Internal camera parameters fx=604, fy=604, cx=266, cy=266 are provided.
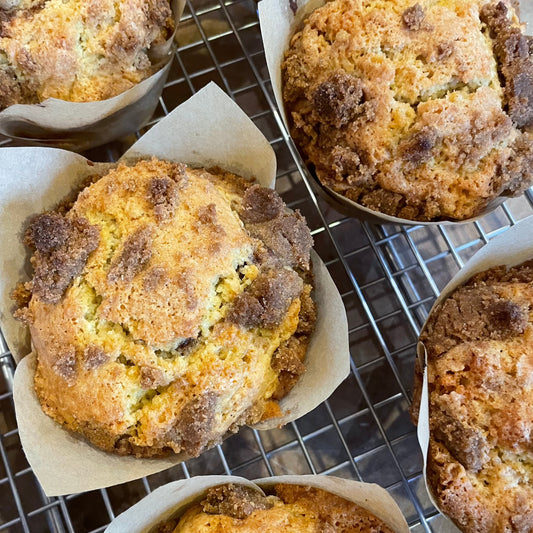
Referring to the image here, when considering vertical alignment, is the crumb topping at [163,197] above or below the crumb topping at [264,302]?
above

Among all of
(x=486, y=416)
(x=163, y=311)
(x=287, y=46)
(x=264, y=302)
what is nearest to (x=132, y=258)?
(x=163, y=311)

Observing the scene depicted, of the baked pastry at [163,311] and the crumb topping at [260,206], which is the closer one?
the baked pastry at [163,311]

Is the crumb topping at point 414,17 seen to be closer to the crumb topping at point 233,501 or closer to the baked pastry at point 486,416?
the baked pastry at point 486,416

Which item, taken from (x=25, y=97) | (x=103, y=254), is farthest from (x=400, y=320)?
(x=25, y=97)

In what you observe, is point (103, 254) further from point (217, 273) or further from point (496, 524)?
point (496, 524)

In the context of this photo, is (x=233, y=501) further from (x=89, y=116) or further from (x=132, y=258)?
(x=89, y=116)

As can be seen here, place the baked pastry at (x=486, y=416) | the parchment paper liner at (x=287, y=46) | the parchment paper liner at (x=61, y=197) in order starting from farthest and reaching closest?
the parchment paper liner at (x=287, y=46), the parchment paper liner at (x=61, y=197), the baked pastry at (x=486, y=416)

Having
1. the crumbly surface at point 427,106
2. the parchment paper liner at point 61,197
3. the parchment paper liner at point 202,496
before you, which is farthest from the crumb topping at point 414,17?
the parchment paper liner at point 202,496
